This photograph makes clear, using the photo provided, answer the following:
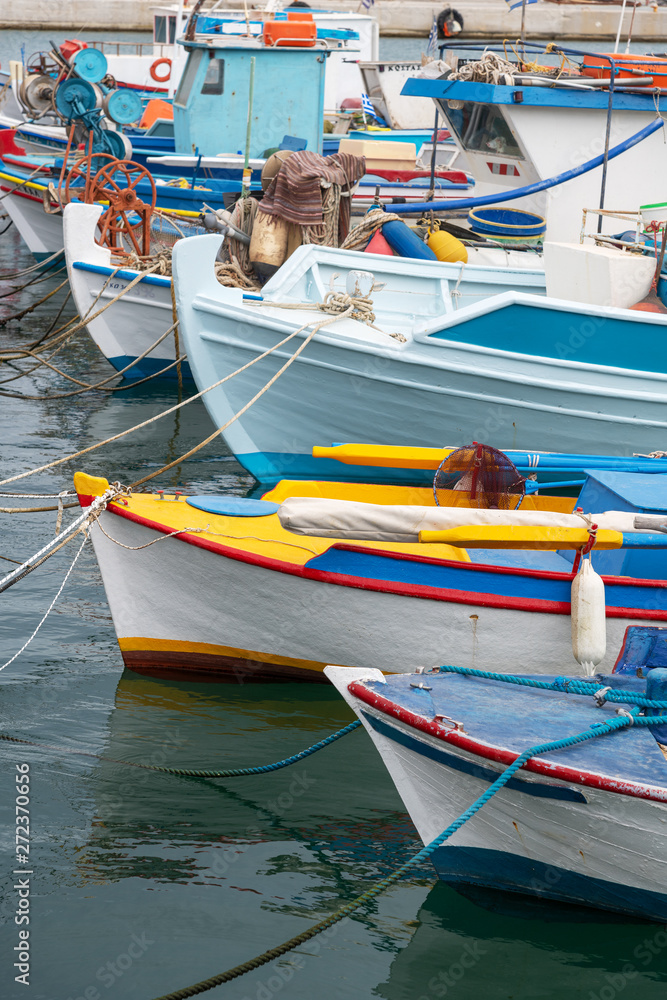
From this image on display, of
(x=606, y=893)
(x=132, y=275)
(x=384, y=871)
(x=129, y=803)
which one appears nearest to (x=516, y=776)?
(x=606, y=893)

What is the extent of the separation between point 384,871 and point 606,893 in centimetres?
91

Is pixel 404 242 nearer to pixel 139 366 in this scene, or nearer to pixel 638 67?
pixel 638 67

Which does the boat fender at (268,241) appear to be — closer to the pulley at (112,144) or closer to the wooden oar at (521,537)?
the wooden oar at (521,537)

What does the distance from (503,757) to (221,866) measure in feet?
4.67

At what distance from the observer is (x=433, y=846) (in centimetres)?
385

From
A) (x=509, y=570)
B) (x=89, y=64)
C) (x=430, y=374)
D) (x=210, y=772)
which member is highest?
(x=89, y=64)

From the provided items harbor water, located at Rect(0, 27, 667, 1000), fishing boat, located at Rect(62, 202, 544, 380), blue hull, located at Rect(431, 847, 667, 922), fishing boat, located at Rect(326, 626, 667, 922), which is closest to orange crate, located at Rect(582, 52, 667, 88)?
fishing boat, located at Rect(62, 202, 544, 380)

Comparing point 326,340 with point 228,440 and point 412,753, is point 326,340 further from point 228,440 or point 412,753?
point 412,753

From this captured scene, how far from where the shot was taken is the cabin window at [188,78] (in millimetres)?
15148

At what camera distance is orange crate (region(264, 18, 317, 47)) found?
1473 cm

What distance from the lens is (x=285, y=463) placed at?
8.66m

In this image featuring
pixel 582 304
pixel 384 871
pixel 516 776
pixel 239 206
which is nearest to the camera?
pixel 516 776

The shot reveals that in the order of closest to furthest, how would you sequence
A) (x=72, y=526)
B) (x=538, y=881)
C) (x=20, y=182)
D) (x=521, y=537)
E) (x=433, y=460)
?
(x=538, y=881) < (x=521, y=537) < (x=72, y=526) < (x=433, y=460) < (x=20, y=182)

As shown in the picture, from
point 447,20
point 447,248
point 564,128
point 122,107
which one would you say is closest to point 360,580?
point 447,248
